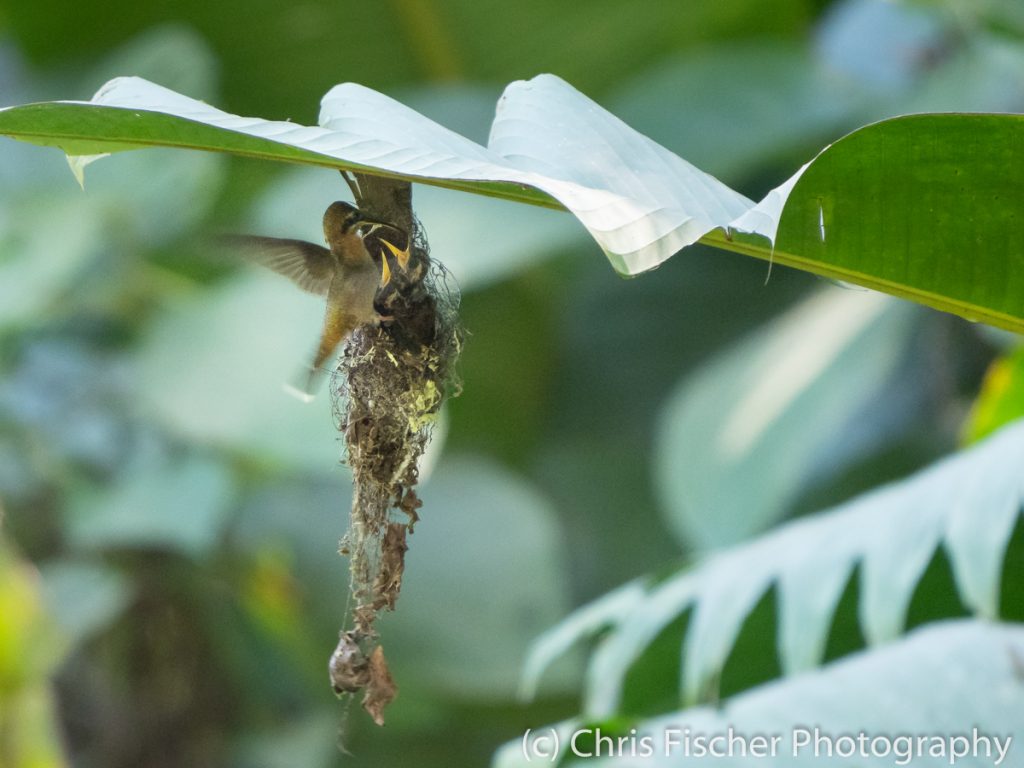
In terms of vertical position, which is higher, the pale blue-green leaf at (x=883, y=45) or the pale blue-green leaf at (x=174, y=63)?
the pale blue-green leaf at (x=174, y=63)

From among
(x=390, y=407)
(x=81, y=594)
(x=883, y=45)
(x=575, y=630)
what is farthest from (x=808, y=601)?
(x=883, y=45)

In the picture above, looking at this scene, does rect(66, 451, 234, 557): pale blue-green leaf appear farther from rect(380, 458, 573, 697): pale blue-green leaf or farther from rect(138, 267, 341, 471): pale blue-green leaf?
rect(380, 458, 573, 697): pale blue-green leaf

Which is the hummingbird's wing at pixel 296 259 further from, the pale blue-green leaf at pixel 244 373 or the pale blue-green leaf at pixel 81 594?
the pale blue-green leaf at pixel 81 594

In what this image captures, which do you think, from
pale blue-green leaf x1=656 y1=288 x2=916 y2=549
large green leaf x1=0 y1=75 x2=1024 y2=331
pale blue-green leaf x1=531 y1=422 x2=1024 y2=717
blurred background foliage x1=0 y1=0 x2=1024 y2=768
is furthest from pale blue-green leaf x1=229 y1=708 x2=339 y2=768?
large green leaf x1=0 y1=75 x2=1024 y2=331

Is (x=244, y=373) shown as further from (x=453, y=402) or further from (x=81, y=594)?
(x=453, y=402)

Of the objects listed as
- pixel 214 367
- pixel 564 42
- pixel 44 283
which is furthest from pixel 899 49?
pixel 44 283

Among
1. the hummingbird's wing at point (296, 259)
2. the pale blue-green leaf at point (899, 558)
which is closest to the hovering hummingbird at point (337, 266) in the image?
the hummingbird's wing at point (296, 259)
